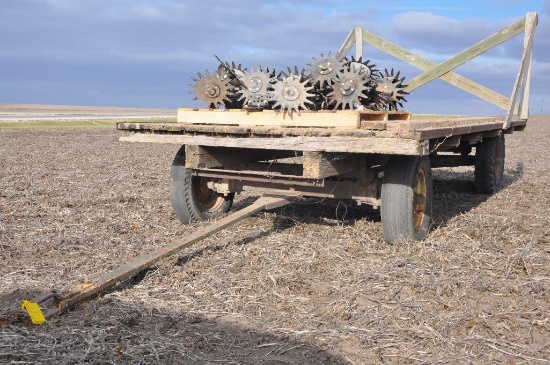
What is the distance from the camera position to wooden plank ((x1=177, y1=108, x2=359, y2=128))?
5109 millimetres

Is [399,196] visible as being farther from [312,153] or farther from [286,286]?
[286,286]

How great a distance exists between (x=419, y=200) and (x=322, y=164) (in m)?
1.28

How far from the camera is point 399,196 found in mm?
5266

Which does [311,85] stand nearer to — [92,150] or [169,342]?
[169,342]

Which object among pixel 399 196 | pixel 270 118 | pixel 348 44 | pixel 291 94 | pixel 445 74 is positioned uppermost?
pixel 348 44

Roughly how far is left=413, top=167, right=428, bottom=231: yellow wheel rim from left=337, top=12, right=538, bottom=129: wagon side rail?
8.73ft

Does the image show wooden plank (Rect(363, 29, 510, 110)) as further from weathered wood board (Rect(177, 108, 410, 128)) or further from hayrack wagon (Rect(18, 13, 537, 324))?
weathered wood board (Rect(177, 108, 410, 128))

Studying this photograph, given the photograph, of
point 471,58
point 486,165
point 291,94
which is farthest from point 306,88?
point 486,165

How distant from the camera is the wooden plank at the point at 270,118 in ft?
16.8

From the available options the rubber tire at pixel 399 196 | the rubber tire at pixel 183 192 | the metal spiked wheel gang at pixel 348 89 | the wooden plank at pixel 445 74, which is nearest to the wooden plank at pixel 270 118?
the metal spiked wheel gang at pixel 348 89

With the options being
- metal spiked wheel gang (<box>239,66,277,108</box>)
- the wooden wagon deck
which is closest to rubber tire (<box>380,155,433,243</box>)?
the wooden wagon deck

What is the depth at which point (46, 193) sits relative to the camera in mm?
8484

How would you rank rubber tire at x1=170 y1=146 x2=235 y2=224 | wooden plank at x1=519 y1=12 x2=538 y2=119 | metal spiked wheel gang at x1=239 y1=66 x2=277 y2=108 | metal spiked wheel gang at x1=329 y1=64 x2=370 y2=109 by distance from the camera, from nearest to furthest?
metal spiked wheel gang at x1=329 y1=64 x2=370 y2=109, metal spiked wheel gang at x1=239 y1=66 x2=277 y2=108, rubber tire at x1=170 y1=146 x2=235 y2=224, wooden plank at x1=519 y1=12 x2=538 y2=119

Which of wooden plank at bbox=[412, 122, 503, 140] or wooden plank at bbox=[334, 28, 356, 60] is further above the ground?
wooden plank at bbox=[334, 28, 356, 60]
